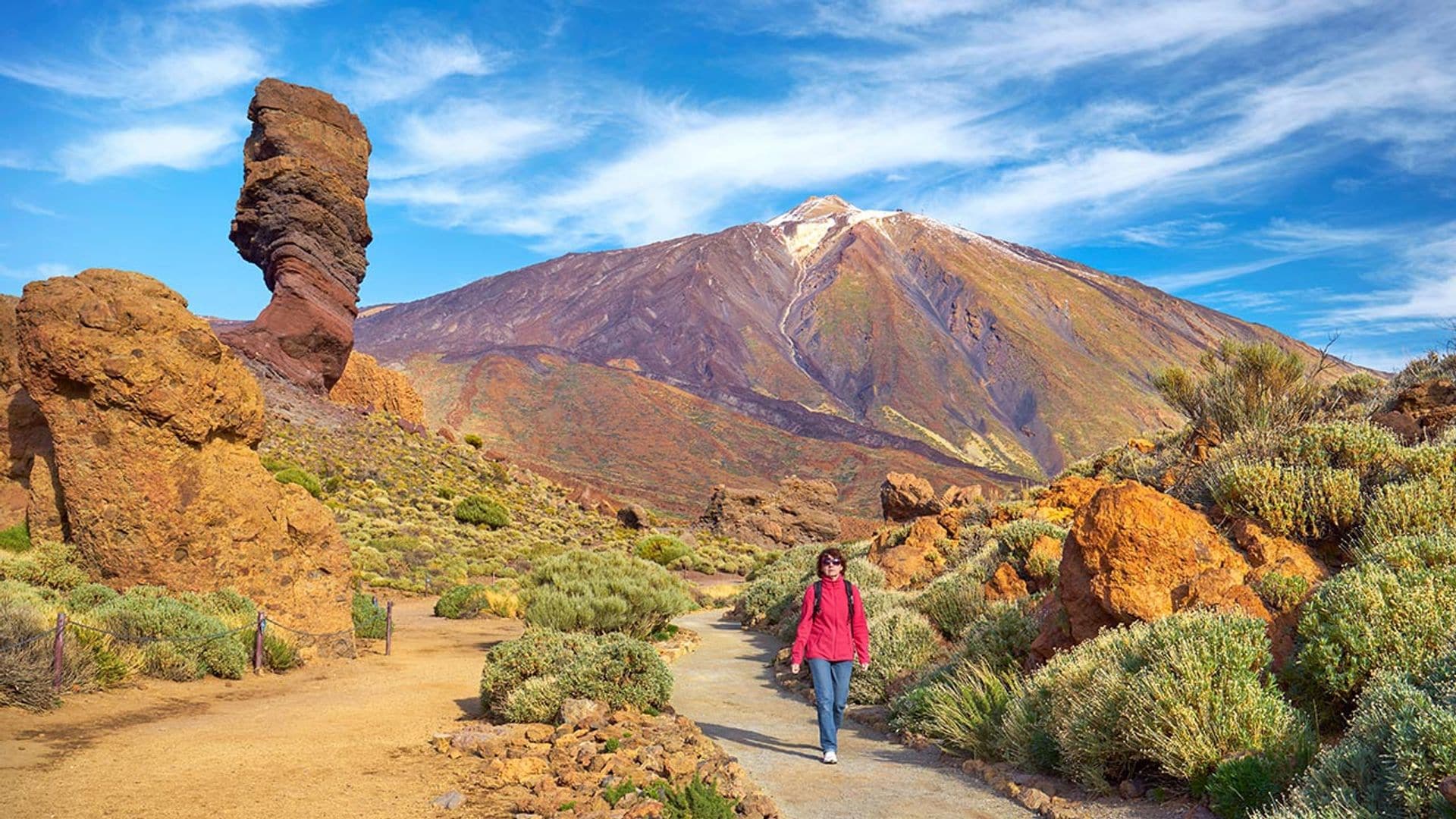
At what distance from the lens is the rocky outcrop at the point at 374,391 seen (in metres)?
42.0

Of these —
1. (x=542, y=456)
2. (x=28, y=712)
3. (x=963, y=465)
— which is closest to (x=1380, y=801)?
(x=28, y=712)

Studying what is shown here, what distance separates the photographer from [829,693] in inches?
262

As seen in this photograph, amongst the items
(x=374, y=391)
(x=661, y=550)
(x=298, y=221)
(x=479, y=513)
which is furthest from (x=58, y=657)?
(x=374, y=391)

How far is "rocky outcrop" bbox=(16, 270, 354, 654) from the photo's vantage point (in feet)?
33.0

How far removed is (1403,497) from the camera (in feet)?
22.7

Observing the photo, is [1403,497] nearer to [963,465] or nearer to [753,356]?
[963,465]

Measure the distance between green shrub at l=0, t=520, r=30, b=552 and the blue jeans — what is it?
966 centimetres

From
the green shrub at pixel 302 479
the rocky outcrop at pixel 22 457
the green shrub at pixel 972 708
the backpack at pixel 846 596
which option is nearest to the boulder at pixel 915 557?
the green shrub at pixel 972 708

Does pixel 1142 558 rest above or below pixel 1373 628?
above

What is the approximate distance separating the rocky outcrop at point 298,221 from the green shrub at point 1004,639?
1405 inches

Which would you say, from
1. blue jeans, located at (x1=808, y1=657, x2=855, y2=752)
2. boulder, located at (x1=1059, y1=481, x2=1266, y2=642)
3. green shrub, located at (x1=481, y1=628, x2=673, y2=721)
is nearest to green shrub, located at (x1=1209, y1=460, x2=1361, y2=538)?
boulder, located at (x1=1059, y1=481, x2=1266, y2=642)

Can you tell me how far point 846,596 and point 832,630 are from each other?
30 centimetres

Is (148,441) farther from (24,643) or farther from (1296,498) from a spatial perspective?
(1296,498)

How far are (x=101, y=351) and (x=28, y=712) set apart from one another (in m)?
4.54
